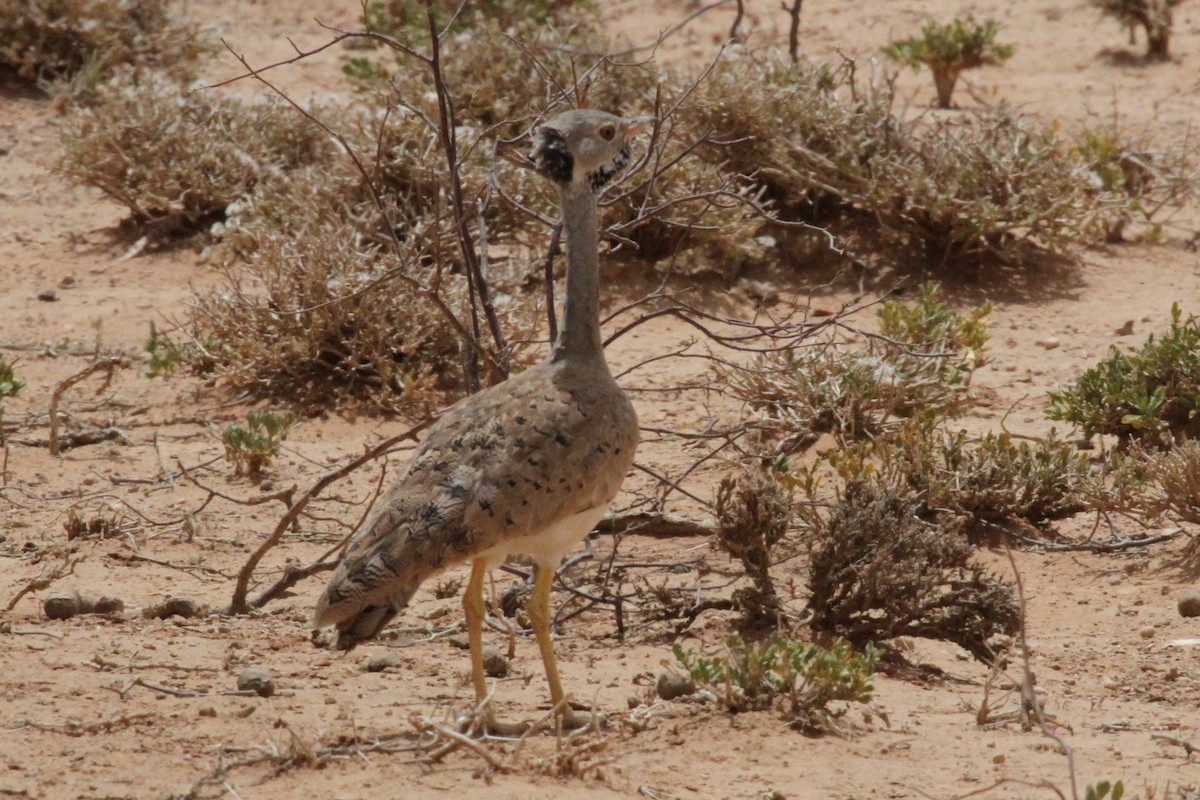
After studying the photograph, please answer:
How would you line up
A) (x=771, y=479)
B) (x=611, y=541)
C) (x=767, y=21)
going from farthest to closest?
(x=767, y=21), (x=611, y=541), (x=771, y=479)

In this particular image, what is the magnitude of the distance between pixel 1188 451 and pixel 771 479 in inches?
74.2

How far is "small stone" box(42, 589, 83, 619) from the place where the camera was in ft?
19.1

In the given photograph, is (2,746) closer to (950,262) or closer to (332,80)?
(950,262)

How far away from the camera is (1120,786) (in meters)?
4.00

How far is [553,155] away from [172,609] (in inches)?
94.9

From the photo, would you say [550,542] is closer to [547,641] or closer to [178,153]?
[547,641]

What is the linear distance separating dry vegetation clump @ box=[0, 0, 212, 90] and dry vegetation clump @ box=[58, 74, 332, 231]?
1.97m

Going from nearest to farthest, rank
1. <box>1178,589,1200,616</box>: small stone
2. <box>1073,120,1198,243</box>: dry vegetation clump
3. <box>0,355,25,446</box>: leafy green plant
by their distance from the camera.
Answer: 1. <box>1178,589,1200,616</box>: small stone
2. <box>0,355,25,446</box>: leafy green plant
3. <box>1073,120,1198,243</box>: dry vegetation clump

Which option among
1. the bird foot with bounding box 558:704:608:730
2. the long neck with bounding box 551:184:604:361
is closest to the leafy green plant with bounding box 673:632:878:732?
the bird foot with bounding box 558:704:608:730

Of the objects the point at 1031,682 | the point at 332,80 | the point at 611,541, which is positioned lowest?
the point at 611,541

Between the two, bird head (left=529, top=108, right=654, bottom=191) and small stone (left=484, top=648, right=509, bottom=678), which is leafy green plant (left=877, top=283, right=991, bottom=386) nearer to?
bird head (left=529, top=108, right=654, bottom=191)

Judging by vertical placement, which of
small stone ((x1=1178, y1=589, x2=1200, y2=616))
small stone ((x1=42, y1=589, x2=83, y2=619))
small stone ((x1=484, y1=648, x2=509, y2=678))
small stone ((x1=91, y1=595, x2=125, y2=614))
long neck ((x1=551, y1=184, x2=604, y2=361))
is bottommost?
small stone ((x1=1178, y1=589, x2=1200, y2=616))

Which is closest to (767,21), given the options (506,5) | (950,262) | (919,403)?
(506,5)

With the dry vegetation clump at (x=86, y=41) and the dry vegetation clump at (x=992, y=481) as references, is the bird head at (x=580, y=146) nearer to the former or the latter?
the dry vegetation clump at (x=992, y=481)
